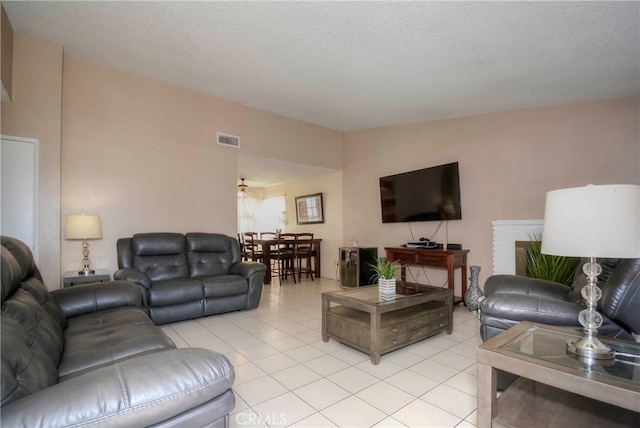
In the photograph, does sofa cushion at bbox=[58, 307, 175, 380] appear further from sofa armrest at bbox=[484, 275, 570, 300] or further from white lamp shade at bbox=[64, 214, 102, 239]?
sofa armrest at bbox=[484, 275, 570, 300]

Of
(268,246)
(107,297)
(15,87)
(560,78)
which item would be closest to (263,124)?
(268,246)

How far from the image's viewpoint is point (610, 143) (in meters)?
3.21

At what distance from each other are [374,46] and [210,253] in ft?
10.4

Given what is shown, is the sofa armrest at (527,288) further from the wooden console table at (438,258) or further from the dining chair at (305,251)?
the dining chair at (305,251)

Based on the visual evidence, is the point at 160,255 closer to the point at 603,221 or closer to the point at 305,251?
the point at 305,251

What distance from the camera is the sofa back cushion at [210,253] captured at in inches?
153

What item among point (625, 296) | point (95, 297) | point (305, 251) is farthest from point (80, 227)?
point (625, 296)

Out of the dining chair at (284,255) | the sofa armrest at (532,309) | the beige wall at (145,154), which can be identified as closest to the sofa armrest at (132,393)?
the sofa armrest at (532,309)

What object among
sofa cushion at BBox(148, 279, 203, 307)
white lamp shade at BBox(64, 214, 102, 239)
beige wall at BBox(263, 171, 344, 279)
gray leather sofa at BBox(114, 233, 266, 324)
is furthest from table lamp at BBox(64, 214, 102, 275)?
beige wall at BBox(263, 171, 344, 279)

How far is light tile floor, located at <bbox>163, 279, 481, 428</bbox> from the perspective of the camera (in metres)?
1.70

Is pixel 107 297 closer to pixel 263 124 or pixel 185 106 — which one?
pixel 185 106

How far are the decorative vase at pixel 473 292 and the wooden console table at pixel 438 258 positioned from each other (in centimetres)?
24

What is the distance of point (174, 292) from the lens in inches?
128

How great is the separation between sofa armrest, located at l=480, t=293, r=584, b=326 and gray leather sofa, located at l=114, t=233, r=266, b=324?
268 cm
